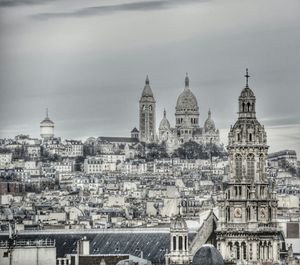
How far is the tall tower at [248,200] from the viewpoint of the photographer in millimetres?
24234

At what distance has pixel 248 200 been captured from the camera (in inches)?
973

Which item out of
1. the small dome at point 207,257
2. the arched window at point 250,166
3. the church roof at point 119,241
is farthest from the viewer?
the church roof at point 119,241

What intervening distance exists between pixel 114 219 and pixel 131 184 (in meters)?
23.6

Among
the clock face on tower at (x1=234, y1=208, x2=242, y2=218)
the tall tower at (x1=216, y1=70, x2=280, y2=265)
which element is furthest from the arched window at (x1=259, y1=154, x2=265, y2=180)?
the clock face on tower at (x1=234, y1=208, x2=242, y2=218)

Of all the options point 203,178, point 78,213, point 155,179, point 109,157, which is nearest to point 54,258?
point 78,213

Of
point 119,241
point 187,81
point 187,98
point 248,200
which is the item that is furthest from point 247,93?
point 187,98

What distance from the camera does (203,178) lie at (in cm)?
6134

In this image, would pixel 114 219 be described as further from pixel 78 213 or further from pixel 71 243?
pixel 71 243

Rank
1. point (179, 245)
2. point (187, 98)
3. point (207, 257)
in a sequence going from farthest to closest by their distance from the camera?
point (187, 98) → point (179, 245) → point (207, 257)

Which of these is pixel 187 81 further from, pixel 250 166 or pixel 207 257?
pixel 207 257

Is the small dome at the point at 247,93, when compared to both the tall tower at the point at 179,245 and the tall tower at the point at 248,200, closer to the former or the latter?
the tall tower at the point at 248,200

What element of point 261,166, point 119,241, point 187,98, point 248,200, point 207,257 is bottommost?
point 207,257

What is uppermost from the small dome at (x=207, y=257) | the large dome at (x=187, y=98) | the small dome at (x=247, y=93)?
the large dome at (x=187, y=98)

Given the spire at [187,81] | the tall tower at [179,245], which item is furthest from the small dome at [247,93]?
the tall tower at [179,245]
